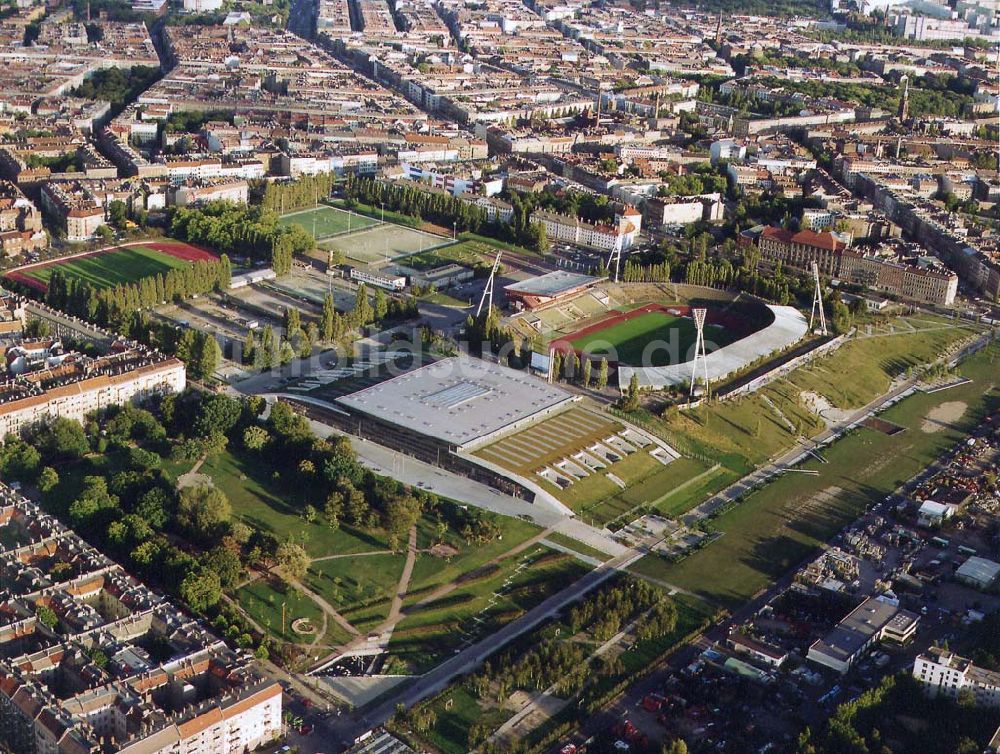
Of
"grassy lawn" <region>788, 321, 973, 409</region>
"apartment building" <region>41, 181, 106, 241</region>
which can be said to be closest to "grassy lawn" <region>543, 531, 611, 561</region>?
"grassy lawn" <region>788, 321, 973, 409</region>

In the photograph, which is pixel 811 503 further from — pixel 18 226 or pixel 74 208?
pixel 18 226

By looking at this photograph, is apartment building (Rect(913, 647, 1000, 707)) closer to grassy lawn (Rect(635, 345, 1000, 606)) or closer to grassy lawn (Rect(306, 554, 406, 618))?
grassy lawn (Rect(635, 345, 1000, 606))

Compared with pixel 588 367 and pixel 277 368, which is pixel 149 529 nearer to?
pixel 277 368

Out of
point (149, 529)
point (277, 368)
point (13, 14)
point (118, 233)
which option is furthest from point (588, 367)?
point (13, 14)

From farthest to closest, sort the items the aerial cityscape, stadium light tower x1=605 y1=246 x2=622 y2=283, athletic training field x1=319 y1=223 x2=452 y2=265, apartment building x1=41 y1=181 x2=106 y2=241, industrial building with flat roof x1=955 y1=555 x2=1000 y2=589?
athletic training field x1=319 y1=223 x2=452 y2=265
apartment building x1=41 y1=181 x2=106 y2=241
stadium light tower x1=605 y1=246 x2=622 y2=283
industrial building with flat roof x1=955 y1=555 x2=1000 y2=589
the aerial cityscape

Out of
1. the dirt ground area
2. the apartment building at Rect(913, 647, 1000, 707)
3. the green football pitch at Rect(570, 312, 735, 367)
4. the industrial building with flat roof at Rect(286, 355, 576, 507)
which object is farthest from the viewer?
the green football pitch at Rect(570, 312, 735, 367)

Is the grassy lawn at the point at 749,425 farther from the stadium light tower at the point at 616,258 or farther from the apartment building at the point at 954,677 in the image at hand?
the stadium light tower at the point at 616,258
